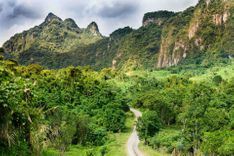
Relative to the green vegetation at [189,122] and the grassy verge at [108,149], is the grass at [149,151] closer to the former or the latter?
the green vegetation at [189,122]

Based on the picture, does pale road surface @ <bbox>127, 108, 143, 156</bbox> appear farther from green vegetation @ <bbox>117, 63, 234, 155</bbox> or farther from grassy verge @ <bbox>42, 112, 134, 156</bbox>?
green vegetation @ <bbox>117, 63, 234, 155</bbox>

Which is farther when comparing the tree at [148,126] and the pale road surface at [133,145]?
the tree at [148,126]

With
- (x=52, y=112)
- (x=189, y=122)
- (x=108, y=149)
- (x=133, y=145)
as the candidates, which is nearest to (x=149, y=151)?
(x=133, y=145)

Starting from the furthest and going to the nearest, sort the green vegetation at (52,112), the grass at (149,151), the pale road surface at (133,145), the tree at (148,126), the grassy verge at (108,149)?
the tree at (148,126), the pale road surface at (133,145), the grass at (149,151), the grassy verge at (108,149), the green vegetation at (52,112)

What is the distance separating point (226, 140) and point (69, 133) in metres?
28.6

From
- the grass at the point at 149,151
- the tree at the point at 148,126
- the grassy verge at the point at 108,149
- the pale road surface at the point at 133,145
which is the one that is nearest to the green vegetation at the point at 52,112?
the grassy verge at the point at 108,149

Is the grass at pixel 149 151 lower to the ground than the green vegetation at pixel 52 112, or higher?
lower

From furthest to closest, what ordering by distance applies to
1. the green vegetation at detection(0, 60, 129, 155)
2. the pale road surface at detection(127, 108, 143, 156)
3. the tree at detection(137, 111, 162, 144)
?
the tree at detection(137, 111, 162, 144) < the pale road surface at detection(127, 108, 143, 156) < the green vegetation at detection(0, 60, 129, 155)

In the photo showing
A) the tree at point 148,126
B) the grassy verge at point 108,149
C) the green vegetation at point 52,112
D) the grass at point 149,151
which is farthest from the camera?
the tree at point 148,126

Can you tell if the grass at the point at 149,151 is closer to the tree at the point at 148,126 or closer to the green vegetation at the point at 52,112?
the tree at the point at 148,126

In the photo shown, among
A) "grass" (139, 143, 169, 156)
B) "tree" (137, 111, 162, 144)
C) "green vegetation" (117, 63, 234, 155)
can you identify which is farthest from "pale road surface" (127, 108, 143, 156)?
"tree" (137, 111, 162, 144)

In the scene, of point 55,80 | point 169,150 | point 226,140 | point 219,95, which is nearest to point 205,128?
point 169,150

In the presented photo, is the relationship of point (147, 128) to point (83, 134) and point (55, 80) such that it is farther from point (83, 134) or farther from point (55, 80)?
point (55, 80)

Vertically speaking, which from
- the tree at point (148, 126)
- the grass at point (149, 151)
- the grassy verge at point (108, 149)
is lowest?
the grass at point (149, 151)
